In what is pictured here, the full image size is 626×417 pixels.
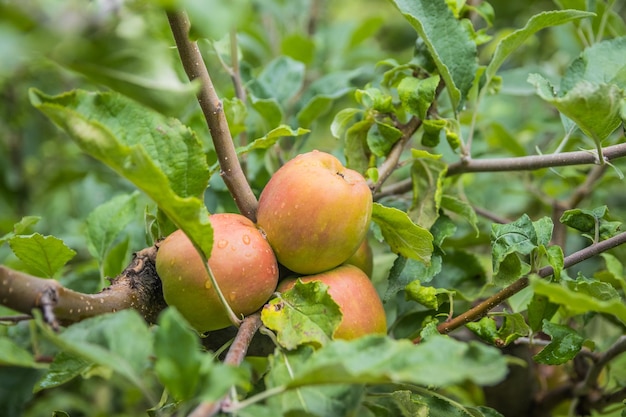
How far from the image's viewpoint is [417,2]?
0.70m

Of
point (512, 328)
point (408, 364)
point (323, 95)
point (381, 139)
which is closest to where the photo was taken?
point (408, 364)

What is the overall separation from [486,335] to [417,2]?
0.37 m

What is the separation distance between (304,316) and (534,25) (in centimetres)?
39

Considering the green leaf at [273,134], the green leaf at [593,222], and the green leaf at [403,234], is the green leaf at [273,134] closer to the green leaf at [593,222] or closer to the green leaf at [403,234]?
the green leaf at [403,234]

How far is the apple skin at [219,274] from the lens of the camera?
21.0 inches

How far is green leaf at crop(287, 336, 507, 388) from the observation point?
386mm

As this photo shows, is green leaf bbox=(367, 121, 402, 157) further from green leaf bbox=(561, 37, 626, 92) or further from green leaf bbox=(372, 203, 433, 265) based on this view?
green leaf bbox=(561, 37, 626, 92)

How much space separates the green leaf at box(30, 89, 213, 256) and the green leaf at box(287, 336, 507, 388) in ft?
0.47

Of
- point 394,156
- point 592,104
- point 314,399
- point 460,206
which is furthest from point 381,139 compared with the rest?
point 314,399

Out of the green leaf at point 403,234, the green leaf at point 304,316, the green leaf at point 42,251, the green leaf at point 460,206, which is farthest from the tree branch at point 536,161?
the green leaf at point 42,251

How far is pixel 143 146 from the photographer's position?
19.6 inches

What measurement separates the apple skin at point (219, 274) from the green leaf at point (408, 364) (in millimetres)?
136

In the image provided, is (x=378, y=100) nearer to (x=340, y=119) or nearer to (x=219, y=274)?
(x=340, y=119)

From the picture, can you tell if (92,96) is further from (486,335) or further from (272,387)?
(486,335)
